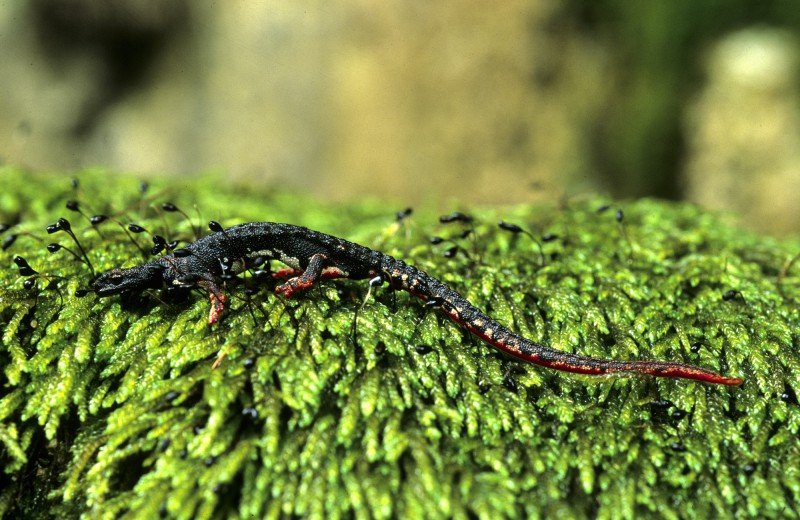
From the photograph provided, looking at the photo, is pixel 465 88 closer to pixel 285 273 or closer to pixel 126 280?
pixel 285 273

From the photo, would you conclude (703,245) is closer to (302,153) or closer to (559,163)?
(559,163)

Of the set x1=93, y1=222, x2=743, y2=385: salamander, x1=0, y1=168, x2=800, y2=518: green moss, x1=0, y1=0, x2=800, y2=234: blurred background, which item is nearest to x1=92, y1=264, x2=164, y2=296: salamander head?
x1=93, y1=222, x2=743, y2=385: salamander

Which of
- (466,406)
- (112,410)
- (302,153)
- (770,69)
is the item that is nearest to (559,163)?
(770,69)

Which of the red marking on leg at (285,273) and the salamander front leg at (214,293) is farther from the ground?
the red marking on leg at (285,273)

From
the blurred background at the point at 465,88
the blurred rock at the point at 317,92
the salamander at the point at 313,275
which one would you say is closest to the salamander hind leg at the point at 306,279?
the salamander at the point at 313,275

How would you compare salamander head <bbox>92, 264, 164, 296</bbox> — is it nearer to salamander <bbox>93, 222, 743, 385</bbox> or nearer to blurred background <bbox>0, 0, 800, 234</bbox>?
salamander <bbox>93, 222, 743, 385</bbox>

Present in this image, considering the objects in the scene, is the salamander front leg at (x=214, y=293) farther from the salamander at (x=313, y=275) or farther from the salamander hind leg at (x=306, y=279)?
the salamander hind leg at (x=306, y=279)

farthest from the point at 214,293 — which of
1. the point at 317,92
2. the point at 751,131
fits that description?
the point at 751,131
